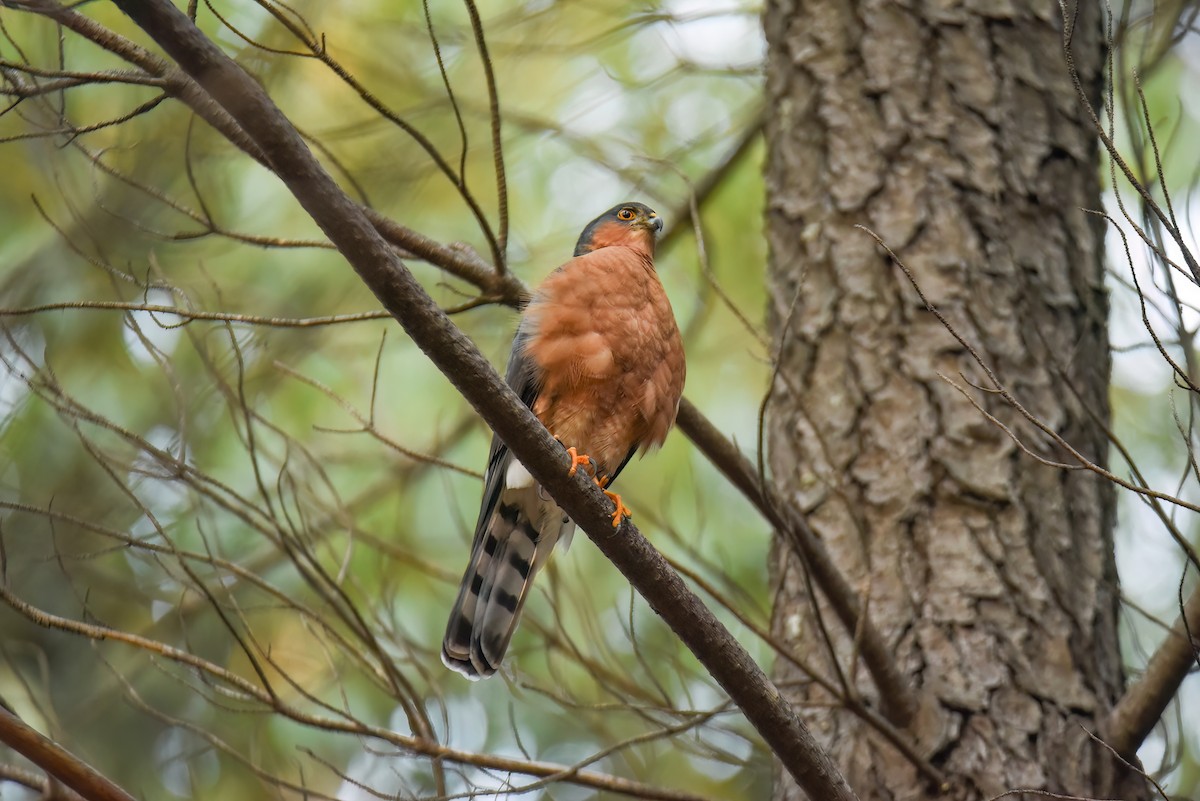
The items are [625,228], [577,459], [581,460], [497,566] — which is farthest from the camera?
[625,228]

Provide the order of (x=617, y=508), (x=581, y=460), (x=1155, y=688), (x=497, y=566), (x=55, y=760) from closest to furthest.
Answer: (x=55, y=760), (x=1155, y=688), (x=617, y=508), (x=581, y=460), (x=497, y=566)

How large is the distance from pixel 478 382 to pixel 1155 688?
1884 mm

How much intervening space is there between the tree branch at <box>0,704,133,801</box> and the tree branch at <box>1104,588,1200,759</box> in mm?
2314

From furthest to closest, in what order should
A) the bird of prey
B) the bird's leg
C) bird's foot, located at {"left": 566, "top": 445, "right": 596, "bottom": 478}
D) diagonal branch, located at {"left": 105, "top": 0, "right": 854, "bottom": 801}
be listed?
the bird of prey, bird's foot, located at {"left": 566, "top": 445, "right": 596, "bottom": 478}, the bird's leg, diagonal branch, located at {"left": 105, "top": 0, "right": 854, "bottom": 801}

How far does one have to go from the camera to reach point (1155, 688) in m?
2.78

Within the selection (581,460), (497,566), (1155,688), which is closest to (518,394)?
(581,460)

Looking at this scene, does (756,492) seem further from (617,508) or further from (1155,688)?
(1155,688)

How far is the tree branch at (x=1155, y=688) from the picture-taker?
101 inches

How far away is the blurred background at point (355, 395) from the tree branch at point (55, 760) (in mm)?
950

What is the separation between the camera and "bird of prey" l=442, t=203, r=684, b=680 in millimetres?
3447

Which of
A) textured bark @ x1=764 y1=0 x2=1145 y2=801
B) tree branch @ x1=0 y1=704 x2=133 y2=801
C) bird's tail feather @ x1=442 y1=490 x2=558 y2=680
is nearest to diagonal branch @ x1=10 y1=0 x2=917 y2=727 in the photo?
textured bark @ x1=764 y1=0 x2=1145 y2=801

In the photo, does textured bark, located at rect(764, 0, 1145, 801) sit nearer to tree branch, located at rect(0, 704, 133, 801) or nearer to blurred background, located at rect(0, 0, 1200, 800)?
blurred background, located at rect(0, 0, 1200, 800)

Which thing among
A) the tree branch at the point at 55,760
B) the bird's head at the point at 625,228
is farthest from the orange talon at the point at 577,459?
the tree branch at the point at 55,760

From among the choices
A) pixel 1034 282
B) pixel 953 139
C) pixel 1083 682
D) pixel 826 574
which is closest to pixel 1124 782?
pixel 1083 682
